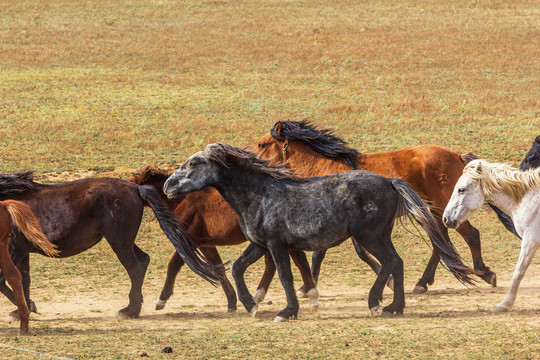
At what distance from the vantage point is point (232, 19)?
1620 inches

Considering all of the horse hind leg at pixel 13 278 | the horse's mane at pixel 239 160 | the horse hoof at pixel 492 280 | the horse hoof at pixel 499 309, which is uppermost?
the horse's mane at pixel 239 160

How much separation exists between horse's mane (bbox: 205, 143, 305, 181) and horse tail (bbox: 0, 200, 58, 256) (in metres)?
2.05

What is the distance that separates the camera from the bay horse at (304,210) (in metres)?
8.91

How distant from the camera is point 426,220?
8.91m

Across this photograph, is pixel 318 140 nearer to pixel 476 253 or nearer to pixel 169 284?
pixel 476 253

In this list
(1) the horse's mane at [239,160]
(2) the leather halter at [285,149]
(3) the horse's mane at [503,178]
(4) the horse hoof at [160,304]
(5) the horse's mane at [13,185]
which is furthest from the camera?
(2) the leather halter at [285,149]

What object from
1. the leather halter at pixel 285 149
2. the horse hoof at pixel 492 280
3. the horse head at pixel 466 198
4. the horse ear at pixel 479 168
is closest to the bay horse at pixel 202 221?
the leather halter at pixel 285 149

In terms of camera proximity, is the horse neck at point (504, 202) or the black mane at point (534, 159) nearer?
the horse neck at point (504, 202)

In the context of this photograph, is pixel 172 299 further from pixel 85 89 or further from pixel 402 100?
pixel 85 89

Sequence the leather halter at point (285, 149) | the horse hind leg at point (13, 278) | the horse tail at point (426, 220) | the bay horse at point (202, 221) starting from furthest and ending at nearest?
the leather halter at point (285, 149)
the bay horse at point (202, 221)
the horse tail at point (426, 220)
the horse hind leg at point (13, 278)

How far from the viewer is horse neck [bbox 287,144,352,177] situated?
1138cm

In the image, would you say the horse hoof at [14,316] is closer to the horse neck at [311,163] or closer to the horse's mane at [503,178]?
the horse neck at [311,163]

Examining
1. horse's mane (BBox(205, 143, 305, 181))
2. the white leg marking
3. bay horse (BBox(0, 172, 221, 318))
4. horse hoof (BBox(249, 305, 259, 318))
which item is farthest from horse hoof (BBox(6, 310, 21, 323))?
the white leg marking

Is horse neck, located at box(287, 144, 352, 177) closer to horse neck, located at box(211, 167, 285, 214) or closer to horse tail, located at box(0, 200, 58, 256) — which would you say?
horse neck, located at box(211, 167, 285, 214)
